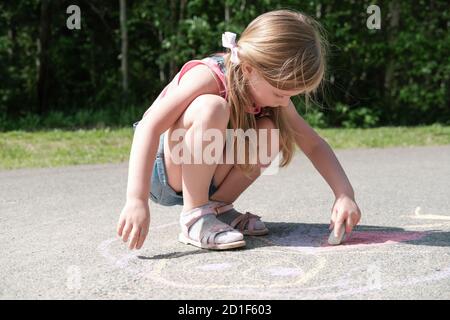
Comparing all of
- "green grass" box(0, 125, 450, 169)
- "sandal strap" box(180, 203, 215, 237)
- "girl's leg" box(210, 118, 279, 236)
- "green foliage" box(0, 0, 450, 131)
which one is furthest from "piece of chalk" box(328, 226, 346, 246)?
"green foliage" box(0, 0, 450, 131)

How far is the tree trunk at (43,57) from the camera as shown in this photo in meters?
9.81

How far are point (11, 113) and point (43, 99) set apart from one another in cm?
51

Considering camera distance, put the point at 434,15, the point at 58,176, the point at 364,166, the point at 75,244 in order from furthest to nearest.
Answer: the point at 434,15 < the point at 364,166 < the point at 58,176 < the point at 75,244

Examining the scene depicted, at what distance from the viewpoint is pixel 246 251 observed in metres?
2.45

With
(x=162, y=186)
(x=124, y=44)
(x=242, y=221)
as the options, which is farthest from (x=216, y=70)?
(x=124, y=44)

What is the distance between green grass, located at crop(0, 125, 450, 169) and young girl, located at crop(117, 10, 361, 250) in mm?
2555

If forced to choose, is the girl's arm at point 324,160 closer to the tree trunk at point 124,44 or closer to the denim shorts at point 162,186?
the denim shorts at point 162,186

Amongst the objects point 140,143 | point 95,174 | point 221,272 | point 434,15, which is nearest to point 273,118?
point 140,143

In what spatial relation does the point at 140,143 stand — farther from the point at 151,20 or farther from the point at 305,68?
the point at 151,20

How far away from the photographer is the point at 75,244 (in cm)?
262

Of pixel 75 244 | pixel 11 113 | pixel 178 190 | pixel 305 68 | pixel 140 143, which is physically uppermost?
pixel 305 68

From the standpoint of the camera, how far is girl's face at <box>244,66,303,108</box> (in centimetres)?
242

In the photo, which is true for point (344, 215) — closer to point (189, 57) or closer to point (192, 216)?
point (192, 216)

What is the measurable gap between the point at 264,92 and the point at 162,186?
56 cm
